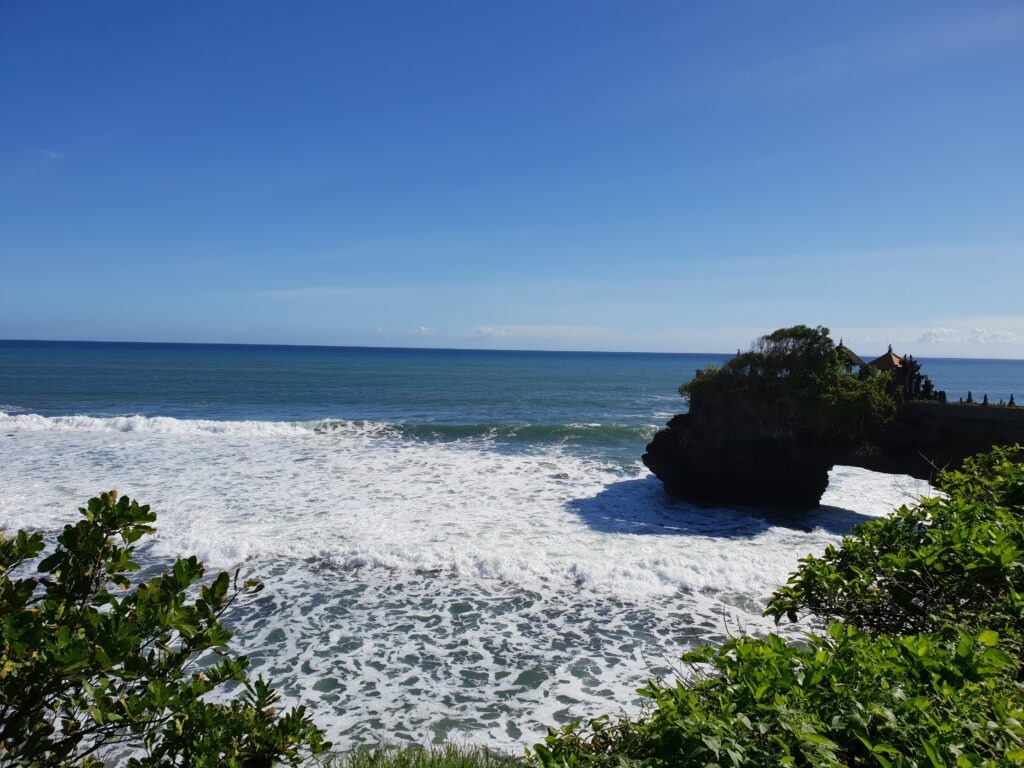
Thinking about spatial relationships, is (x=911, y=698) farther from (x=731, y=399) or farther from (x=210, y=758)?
(x=731, y=399)

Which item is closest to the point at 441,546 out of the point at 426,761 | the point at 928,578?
the point at 426,761

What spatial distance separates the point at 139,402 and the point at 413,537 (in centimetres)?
3780

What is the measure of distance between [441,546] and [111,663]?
1270cm

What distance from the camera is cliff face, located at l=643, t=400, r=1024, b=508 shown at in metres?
Answer: 20.2

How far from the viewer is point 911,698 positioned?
2.82 metres

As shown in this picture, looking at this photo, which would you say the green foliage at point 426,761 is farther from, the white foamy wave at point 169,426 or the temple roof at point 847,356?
the white foamy wave at point 169,426

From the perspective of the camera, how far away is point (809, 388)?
→ 19.9m

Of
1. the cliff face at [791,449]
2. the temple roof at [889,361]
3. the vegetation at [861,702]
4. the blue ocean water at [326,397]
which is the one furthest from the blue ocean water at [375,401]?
the vegetation at [861,702]

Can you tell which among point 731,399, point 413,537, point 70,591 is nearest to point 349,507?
point 413,537

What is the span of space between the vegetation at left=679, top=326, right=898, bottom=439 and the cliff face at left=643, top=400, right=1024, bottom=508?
30 centimetres

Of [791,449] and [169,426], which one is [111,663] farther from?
[169,426]

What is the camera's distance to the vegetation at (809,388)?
19.7 m

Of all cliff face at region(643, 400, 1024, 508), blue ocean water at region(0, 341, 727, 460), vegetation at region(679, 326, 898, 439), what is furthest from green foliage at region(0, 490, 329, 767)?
blue ocean water at region(0, 341, 727, 460)

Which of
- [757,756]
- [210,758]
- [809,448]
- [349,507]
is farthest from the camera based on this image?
[809,448]
